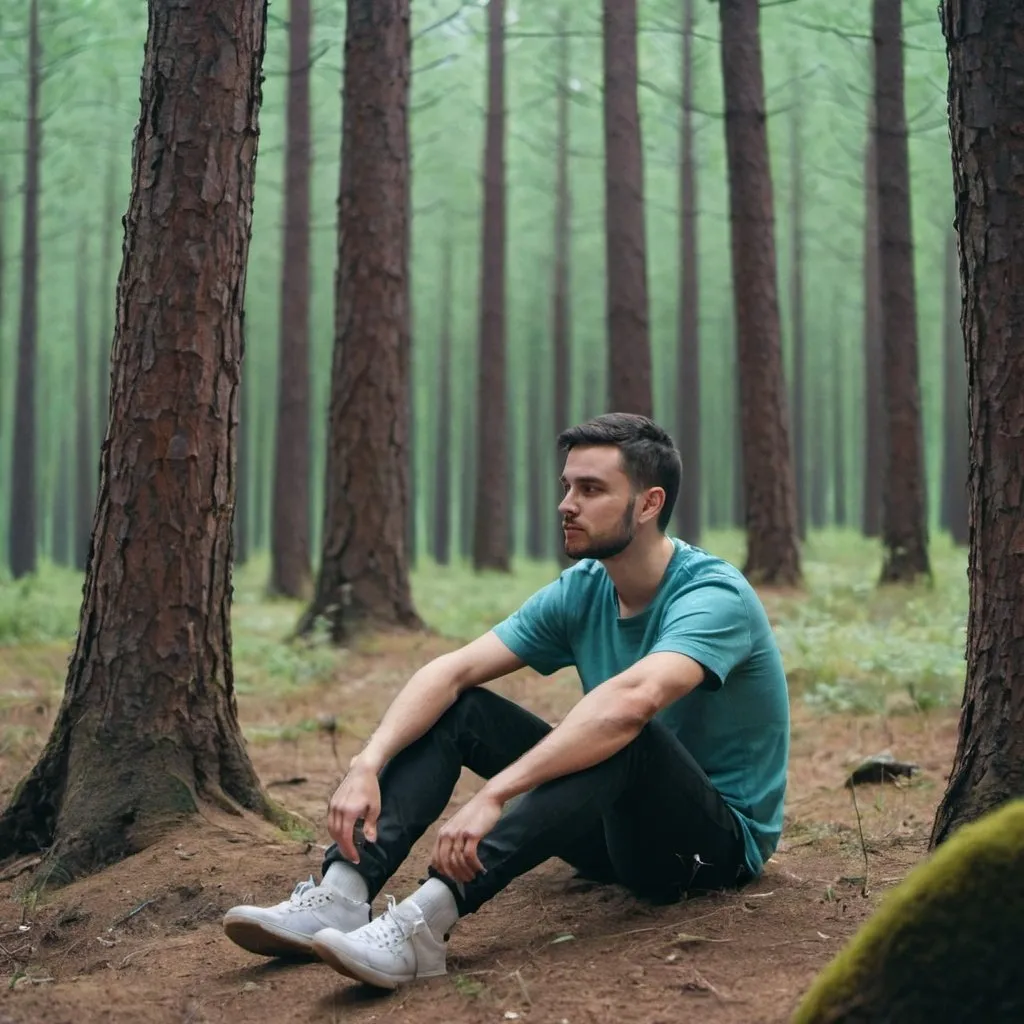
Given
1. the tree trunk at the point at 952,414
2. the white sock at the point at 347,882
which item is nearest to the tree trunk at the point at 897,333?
the tree trunk at the point at 952,414

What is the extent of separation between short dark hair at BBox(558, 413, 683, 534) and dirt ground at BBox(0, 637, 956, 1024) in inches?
51.6

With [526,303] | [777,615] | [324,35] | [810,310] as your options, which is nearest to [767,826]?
[777,615]

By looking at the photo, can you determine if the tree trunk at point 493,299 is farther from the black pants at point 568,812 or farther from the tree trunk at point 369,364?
the black pants at point 568,812

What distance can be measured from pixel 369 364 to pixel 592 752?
7.41 metres

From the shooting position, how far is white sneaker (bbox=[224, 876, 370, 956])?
11.8ft

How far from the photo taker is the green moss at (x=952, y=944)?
232 centimetres

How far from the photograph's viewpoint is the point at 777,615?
11664 millimetres

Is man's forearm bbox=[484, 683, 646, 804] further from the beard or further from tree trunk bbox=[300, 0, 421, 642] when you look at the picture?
tree trunk bbox=[300, 0, 421, 642]

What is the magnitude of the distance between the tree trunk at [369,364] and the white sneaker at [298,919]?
682cm

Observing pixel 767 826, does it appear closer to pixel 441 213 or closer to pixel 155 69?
pixel 155 69

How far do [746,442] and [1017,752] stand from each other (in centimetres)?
1000

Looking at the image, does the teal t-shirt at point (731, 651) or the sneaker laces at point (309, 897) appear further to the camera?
the teal t-shirt at point (731, 651)

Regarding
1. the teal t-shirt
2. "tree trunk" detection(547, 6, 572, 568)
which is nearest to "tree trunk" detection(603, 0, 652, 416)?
"tree trunk" detection(547, 6, 572, 568)

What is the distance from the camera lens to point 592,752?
11.7ft
